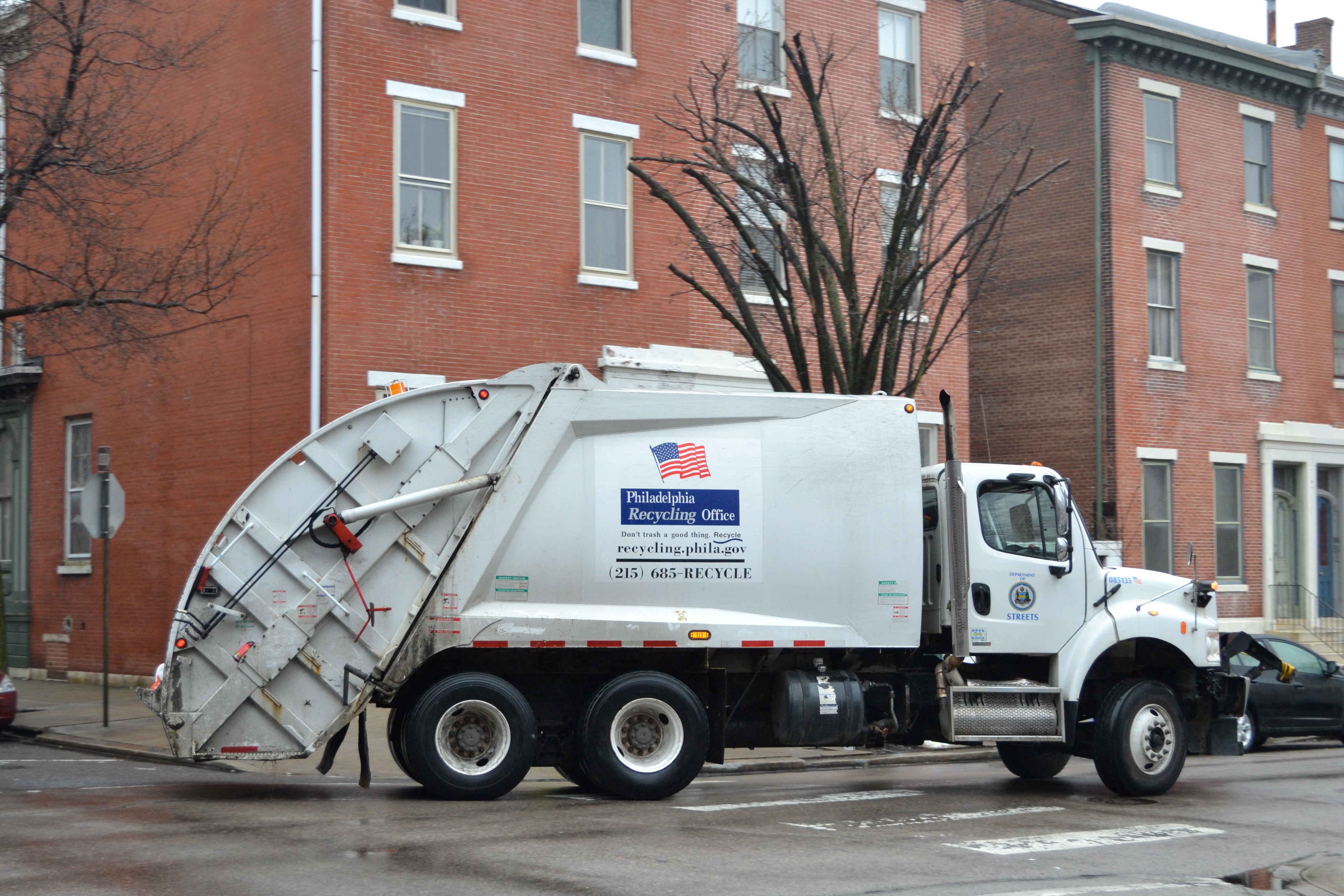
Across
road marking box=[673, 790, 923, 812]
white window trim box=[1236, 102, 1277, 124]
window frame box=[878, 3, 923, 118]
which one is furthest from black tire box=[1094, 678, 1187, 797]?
white window trim box=[1236, 102, 1277, 124]

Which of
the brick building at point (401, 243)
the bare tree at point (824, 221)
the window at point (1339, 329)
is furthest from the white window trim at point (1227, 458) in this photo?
the brick building at point (401, 243)

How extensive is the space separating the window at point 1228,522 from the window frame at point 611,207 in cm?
1329

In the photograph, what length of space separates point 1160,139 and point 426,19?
14.7m

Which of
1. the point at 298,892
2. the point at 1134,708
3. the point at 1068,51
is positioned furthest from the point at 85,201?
the point at 1068,51

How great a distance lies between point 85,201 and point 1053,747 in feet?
36.5

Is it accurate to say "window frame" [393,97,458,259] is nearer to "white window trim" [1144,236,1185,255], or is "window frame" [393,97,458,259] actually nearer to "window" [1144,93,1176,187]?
"white window trim" [1144,236,1185,255]

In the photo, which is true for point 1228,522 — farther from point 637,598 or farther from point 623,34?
point 637,598

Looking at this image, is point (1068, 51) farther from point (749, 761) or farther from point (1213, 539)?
point (749, 761)

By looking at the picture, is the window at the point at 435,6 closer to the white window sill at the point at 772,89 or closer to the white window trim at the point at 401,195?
the white window trim at the point at 401,195

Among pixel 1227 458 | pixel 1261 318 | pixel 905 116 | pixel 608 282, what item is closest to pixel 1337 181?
pixel 1261 318

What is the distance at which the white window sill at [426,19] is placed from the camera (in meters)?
19.1

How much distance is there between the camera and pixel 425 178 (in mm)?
19312

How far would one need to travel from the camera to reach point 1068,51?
2723 centimetres

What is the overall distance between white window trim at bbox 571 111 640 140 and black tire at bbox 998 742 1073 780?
1088cm
